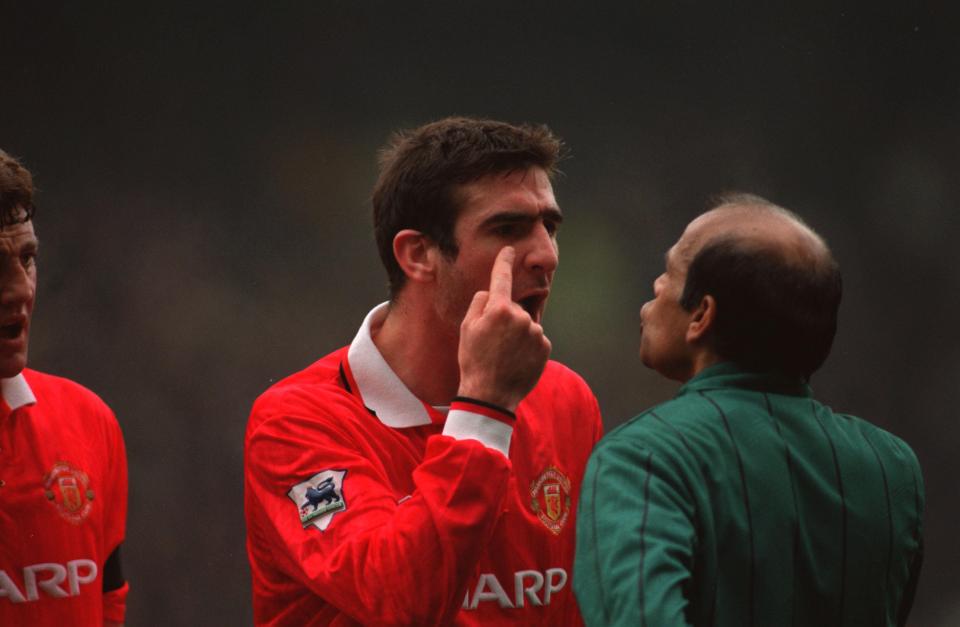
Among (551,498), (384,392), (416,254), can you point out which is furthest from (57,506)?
(551,498)

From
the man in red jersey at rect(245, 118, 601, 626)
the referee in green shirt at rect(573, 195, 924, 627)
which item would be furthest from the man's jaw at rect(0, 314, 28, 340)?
the referee in green shirt at rect(573, 195, 924, 627)

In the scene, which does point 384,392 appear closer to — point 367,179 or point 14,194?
point 14,194

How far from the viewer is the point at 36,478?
2293 mm

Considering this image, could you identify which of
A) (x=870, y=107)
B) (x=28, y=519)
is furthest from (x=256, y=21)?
(x=28, y=519)

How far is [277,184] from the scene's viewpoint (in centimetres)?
477

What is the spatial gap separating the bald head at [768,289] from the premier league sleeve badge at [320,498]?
26.5 inches

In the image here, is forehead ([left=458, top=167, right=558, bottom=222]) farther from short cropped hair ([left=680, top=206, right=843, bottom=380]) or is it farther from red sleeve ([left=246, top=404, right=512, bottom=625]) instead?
short cropped hair ([left=680, top=206, right=843, bottom=380])

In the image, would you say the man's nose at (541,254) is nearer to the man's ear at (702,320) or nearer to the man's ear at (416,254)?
the man's ear at (416,254)

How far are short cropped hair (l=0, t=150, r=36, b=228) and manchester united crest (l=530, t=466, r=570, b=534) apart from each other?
1.12 meters

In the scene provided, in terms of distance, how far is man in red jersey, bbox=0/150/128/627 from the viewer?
222cm

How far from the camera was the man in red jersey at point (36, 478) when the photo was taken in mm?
2217

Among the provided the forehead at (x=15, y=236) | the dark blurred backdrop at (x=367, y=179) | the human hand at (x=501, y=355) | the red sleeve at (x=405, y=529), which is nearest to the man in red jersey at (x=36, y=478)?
the forehead at (x=15, y=236)

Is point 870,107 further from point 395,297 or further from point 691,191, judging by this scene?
point 395,297

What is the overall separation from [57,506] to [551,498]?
0.99 m
